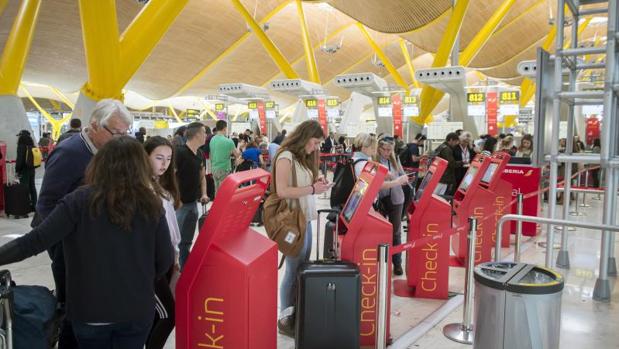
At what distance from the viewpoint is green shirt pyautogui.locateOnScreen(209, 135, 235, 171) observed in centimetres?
814

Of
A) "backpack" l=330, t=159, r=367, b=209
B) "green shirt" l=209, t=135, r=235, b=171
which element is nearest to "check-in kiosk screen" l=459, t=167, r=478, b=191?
"backpack" l=330, t=159, r=367, b=209

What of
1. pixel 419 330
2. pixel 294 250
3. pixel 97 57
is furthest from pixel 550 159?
pixel 97 57

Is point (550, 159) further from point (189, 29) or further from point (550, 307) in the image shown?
point (189, 29)

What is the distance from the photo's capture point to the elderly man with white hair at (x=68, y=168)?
261cm

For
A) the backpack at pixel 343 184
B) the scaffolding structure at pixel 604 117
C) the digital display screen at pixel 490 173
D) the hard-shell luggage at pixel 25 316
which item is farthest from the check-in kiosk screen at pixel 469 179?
the hard-shell luggage at pixel 25 316

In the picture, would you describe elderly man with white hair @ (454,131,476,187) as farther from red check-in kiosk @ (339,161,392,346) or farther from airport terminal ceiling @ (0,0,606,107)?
airport terminal ceiling @ (0,0,606,107)

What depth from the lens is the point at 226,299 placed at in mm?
2537

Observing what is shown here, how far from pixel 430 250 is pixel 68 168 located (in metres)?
3.21

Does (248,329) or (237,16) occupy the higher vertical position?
(237,16)

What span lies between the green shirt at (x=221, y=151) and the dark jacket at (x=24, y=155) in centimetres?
357

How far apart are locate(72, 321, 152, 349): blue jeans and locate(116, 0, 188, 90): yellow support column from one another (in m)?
8.55

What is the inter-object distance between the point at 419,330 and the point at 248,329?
1.91 metres

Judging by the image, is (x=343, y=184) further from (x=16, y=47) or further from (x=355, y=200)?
(x=16, y=47)

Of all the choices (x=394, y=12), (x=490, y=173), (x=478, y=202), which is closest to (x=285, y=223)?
(x=478, y=202)
